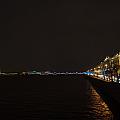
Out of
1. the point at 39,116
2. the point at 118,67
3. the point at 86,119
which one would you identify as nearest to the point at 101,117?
the point at 86,119

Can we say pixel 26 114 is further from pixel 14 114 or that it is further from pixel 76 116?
pixel 76 116

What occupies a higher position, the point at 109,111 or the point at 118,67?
the point at 118,67

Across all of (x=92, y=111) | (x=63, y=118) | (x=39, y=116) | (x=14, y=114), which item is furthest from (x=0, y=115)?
(x=92, y=111)

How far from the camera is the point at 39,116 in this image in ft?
121

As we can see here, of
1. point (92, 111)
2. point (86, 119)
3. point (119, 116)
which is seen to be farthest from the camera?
point (92, 111)

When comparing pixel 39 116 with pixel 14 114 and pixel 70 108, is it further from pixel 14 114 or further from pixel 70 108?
pixel 70 108

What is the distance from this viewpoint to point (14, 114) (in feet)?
127

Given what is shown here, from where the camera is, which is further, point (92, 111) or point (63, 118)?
point (92, 111)

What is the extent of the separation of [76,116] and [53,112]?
403 cm

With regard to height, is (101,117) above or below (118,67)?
below

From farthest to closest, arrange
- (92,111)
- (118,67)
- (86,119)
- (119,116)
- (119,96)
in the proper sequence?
(118,67), (92,111), (119,96), (86,119), (119,116)

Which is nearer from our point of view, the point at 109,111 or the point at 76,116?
the point at 76,116

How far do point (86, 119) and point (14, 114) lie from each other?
23.8ft

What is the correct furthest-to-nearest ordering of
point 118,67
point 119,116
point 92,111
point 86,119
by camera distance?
point 118,67 < point 92,111 < point 86,119 < point 119,116
